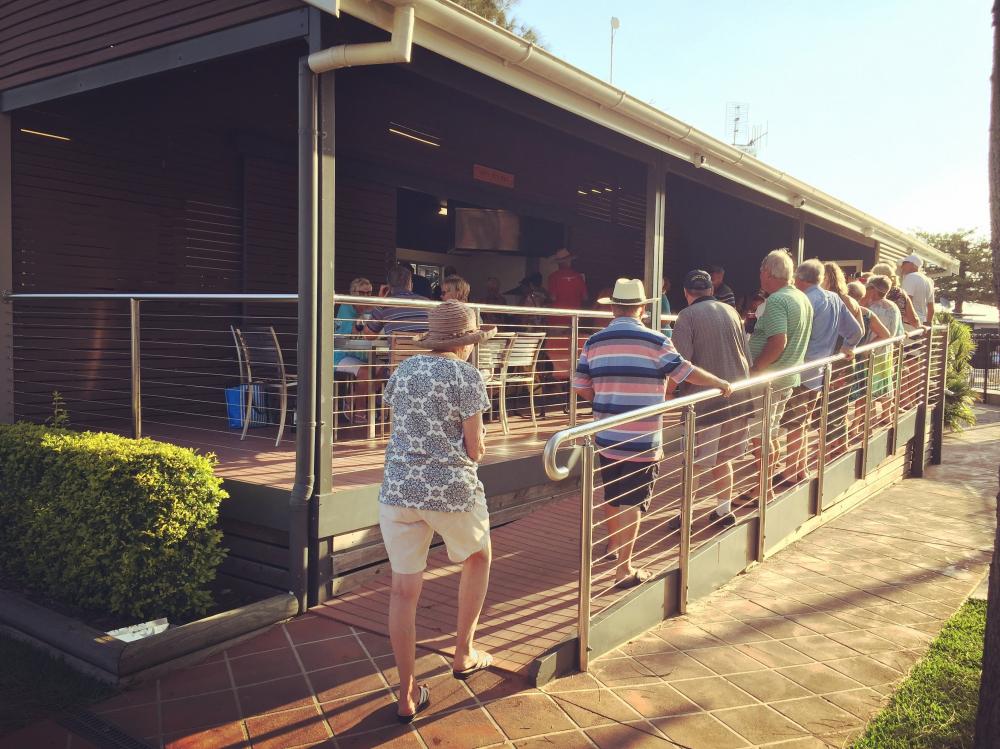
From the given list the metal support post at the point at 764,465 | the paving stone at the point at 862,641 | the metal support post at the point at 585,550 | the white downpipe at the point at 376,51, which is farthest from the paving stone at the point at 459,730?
the white downpipe at the point at 376,51

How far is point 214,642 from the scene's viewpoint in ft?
12.7

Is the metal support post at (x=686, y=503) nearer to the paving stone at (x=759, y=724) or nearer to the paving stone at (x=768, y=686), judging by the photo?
the paving stone at (x=768, y=686)

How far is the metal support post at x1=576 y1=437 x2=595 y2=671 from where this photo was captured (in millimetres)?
3432

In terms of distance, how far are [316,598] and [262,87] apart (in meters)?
4.55

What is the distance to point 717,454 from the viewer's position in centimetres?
522

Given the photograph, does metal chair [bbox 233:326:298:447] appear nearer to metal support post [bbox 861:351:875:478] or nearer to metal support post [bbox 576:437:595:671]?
metal support post [bbox 576:437:595:671]

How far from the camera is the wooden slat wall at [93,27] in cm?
481

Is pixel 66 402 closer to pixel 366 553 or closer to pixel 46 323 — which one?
pixel 46 323

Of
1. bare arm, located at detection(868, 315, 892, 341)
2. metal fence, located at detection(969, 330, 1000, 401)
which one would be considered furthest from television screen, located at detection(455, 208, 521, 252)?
metal fence, located at detection(969, 330, 1000, 401)

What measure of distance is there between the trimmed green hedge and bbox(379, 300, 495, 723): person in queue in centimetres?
155

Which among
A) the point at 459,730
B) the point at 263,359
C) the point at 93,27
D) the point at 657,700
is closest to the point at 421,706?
the point at 459,730

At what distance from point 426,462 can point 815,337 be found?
4.05 m

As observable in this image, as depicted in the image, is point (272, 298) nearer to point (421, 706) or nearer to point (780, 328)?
point (421, 706)

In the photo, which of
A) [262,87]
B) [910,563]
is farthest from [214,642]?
[262,87]
